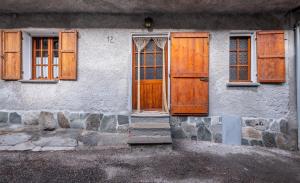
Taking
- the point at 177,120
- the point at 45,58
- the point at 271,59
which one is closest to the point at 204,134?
the point at 177,120

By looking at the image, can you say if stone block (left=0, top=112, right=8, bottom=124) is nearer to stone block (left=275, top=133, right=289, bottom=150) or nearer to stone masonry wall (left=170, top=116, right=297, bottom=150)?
stone masonry wall (left=170, top=116, right=297, bottom=150)

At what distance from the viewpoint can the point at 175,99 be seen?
4.55 m

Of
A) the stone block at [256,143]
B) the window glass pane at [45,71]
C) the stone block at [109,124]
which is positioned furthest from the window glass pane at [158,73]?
the window glass pane at [45,71]

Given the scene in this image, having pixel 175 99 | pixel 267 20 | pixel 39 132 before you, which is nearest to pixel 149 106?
pixel 175 99

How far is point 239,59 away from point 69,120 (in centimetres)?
483

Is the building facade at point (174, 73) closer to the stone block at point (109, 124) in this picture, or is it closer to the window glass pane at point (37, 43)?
the stone block at point (109, 124)

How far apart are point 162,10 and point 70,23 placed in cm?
246

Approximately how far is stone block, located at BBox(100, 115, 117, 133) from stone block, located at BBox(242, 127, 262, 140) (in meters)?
3.34

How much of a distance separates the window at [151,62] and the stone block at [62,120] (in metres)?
2.28

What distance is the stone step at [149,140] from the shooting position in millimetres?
3826

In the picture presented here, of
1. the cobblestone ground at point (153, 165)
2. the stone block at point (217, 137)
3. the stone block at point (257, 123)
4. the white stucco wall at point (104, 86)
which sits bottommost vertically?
the cobblestone ground at point (153, 165)

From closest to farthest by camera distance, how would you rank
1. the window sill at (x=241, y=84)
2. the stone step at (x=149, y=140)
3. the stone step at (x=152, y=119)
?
the stone step at (x=149, y=140) → the stone step at (x=152, y=119) → the window sill at (x=241, y=84)

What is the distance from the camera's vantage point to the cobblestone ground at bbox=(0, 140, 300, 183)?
2.84m

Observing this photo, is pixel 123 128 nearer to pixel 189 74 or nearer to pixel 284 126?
pixel 189 74
